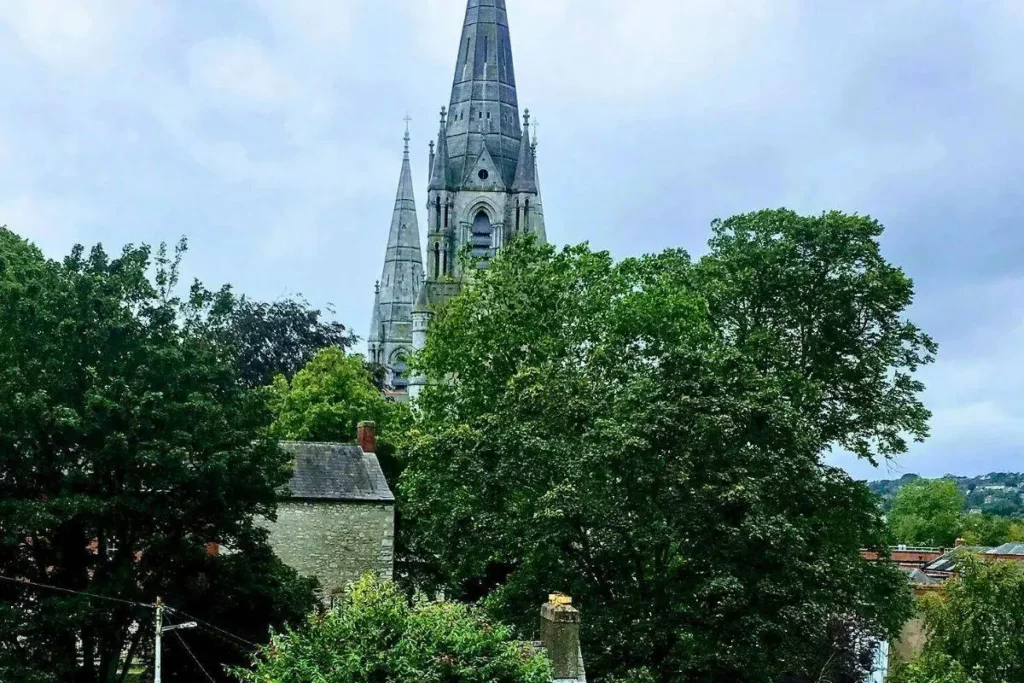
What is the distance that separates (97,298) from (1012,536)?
7009cm

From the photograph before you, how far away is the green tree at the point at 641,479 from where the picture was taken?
23.1 m

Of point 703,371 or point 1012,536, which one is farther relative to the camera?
point 1012,536

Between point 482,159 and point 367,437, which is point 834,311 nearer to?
point 367,437

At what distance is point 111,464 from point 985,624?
64.5 feet

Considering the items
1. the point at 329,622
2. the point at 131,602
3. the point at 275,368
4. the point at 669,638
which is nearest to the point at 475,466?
the point at 669,638

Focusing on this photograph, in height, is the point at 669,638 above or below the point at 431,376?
below

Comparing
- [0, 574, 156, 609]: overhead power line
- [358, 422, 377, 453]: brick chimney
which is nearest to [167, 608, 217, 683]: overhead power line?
[0, 574, 156, 609]: overhead power line

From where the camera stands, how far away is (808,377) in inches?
1320

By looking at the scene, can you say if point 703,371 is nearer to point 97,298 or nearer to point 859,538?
point 859,538

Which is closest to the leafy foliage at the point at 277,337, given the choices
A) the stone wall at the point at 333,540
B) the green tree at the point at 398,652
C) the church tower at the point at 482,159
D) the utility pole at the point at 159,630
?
the church tower at the point at 482,159

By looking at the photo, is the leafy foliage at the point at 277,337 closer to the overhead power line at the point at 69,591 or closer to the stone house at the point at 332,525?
the stone house at the point at 332,525

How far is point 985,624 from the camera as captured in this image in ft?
84.8

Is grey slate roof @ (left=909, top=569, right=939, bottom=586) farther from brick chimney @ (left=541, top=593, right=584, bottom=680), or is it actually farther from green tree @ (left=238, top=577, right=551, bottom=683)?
green tree @ (left=238, top=577, right=551, bottom=683)

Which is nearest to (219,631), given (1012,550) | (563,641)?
(563,641)
